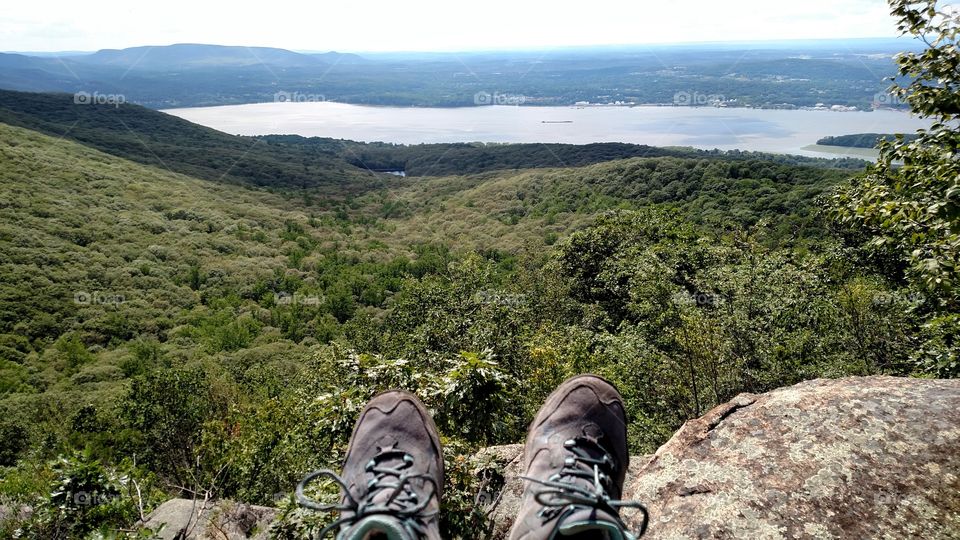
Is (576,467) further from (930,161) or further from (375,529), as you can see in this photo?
(930,161)

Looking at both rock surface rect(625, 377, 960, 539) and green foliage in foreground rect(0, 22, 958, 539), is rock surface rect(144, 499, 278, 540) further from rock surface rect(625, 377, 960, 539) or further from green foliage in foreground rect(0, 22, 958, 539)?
rock surface rect(625, 377, 960, 539)

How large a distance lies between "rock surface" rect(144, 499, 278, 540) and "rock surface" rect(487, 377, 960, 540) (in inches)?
143

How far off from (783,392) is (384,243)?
104m

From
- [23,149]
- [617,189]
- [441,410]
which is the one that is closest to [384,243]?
[617,189]

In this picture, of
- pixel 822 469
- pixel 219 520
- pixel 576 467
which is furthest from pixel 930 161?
pixel 219 520

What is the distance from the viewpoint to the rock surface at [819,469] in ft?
12.3

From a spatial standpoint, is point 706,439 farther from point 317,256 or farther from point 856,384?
point 317,256

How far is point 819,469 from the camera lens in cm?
414

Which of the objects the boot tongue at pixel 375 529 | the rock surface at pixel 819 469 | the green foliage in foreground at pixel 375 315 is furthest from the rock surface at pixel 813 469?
the green foliage in foreground at pixel 375 315

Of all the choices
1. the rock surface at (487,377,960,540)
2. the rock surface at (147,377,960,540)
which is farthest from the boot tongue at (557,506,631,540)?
the rock surface at (487,377,960,540)

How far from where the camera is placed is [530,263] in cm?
5691

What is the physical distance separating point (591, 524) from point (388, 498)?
1379 millimetres

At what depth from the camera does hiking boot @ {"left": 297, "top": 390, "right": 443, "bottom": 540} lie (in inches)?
117

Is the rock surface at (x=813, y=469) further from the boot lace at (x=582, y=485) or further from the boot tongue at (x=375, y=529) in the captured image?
the boot tongue at (x=375, y=529)
